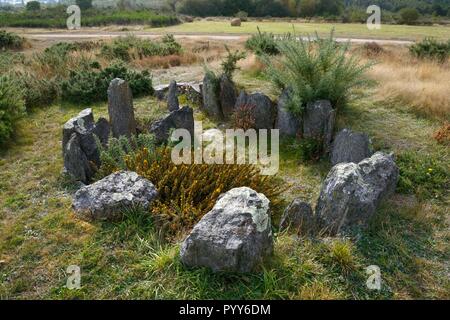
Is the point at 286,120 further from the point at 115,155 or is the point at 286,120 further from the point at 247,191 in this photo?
the point at 247,191

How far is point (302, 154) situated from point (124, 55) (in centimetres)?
1079

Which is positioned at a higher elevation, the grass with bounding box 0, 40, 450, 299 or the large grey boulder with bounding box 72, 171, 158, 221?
the large grey boulder with bounding box 72, 171, 158, 221

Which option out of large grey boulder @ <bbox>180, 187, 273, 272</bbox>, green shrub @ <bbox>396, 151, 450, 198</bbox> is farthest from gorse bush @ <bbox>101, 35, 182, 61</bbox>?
large grey boulder @ <bbox>180, 187, 273, 272</bbox>

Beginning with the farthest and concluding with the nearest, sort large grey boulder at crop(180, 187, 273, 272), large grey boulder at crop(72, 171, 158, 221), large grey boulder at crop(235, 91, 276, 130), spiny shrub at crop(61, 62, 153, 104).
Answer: spiny shrub at crop(61, 62, 153, 104), large grey boulder at crop(235, 91, 276, 130), large grey boulder at crop(72, 171, 158, 221), large grey boulder at crop(180, 187, 273, 272)

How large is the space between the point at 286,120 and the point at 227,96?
5.17 ft

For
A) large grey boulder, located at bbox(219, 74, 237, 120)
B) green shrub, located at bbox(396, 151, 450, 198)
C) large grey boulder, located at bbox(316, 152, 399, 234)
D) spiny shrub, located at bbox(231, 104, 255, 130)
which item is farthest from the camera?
large grey boulder, located at bbox(219, 74, 237, 120)

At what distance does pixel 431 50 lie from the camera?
1447 cm

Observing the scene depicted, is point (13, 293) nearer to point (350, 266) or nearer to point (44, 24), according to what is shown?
point (350, 266)

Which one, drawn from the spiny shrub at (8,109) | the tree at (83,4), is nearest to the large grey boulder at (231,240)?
the spiny shrub at (8,109)

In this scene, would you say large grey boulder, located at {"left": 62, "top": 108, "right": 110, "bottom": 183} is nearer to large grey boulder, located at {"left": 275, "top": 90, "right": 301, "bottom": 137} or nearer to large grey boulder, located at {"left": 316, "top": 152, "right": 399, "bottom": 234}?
large grey boulder, located at {"left": 275, "top": 90, "right": 301, "bottom": 137}

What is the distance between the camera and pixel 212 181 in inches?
199

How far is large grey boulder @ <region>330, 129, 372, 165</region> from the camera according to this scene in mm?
5504

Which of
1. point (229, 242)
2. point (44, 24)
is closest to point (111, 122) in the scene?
point (229, 242)

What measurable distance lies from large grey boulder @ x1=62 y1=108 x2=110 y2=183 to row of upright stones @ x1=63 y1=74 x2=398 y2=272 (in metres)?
0.01
